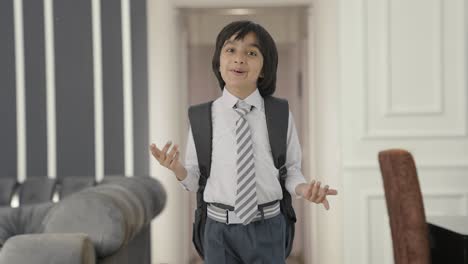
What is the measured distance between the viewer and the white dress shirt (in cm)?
142

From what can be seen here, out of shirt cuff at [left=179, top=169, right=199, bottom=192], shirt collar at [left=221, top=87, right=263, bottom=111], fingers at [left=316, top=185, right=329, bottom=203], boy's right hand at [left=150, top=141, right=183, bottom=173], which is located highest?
shirt collar at [left=221, top=87, right=263, bottom=111]

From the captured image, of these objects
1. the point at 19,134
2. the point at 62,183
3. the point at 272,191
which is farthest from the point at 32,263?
the point at 19,134

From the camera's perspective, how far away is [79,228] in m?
2.13

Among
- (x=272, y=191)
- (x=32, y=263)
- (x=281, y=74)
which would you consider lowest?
(x=32, y=263)

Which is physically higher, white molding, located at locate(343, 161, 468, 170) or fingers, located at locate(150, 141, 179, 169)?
fingers, located at locate(150, 141, 179, 169)

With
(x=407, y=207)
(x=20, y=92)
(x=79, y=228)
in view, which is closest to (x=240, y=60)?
(x=407, y=207)

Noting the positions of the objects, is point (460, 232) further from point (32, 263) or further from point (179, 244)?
point (179, 244)

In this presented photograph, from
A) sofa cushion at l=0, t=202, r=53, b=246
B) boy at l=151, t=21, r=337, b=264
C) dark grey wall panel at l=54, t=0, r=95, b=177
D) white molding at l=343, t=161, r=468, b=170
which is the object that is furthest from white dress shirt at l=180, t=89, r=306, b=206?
dark grey wall panel at l=54, t=0, r=95, b=177

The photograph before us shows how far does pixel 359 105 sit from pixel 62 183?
5.54 feet

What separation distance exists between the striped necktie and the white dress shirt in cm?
1

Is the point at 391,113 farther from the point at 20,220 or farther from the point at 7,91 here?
the point at 7,91

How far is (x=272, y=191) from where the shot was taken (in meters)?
1.45

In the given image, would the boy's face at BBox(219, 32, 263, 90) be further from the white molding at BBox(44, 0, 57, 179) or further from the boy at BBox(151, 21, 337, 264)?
the white molding at BBox(44, 0, 57, 179)

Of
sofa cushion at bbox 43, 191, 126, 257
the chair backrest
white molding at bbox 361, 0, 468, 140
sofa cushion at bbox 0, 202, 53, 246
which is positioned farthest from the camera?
white molding at bbox 361, 0, 468, 140
